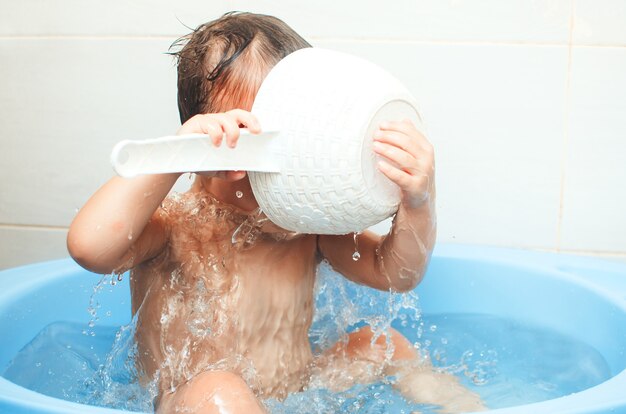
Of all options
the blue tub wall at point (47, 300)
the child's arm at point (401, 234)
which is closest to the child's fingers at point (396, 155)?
the child's arm at point (401, 234)

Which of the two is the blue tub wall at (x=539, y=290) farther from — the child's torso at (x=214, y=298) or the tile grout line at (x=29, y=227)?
the tile grout line at (x=29, y=227)

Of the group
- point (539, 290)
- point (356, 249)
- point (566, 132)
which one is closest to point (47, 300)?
point (356, 249)

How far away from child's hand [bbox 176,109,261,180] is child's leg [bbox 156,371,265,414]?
0.64 feet

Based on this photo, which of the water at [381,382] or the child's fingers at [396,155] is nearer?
the child's fingers at [396,155]

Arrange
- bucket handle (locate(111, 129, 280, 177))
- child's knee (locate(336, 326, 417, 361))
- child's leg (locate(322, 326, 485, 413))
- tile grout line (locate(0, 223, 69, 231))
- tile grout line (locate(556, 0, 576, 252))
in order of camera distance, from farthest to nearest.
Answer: tile grout line (locate(0, 223, 69, 231)) < tile grout line (locate(556, 0, 576, 252)) < child's knee (locate(336, 326, 417, 361)) < child's leg (locate(322, 326, 485, 413)) < bucket handle (locate(111, 129, 280, 177))

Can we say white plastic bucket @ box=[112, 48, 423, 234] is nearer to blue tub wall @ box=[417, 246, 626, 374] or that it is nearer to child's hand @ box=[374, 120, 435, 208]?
child's hand @ box=[374, 120, 435, 208]

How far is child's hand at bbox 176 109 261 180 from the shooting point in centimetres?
73

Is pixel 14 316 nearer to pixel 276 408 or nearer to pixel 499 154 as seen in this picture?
pixel 276 408

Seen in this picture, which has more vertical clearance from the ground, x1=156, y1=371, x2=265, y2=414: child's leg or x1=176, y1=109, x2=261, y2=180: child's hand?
x1=176, y1=109, x2=261, y2=180: child's hand

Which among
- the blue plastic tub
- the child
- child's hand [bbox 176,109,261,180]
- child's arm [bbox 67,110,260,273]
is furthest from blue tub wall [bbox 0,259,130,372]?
child's hand [bbox 176,109,261,180]

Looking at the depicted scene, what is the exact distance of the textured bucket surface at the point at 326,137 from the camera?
759 mm

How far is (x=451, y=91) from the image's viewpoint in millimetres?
1461

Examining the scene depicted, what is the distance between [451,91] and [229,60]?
25.4 inches

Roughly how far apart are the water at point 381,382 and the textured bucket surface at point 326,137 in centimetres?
29
